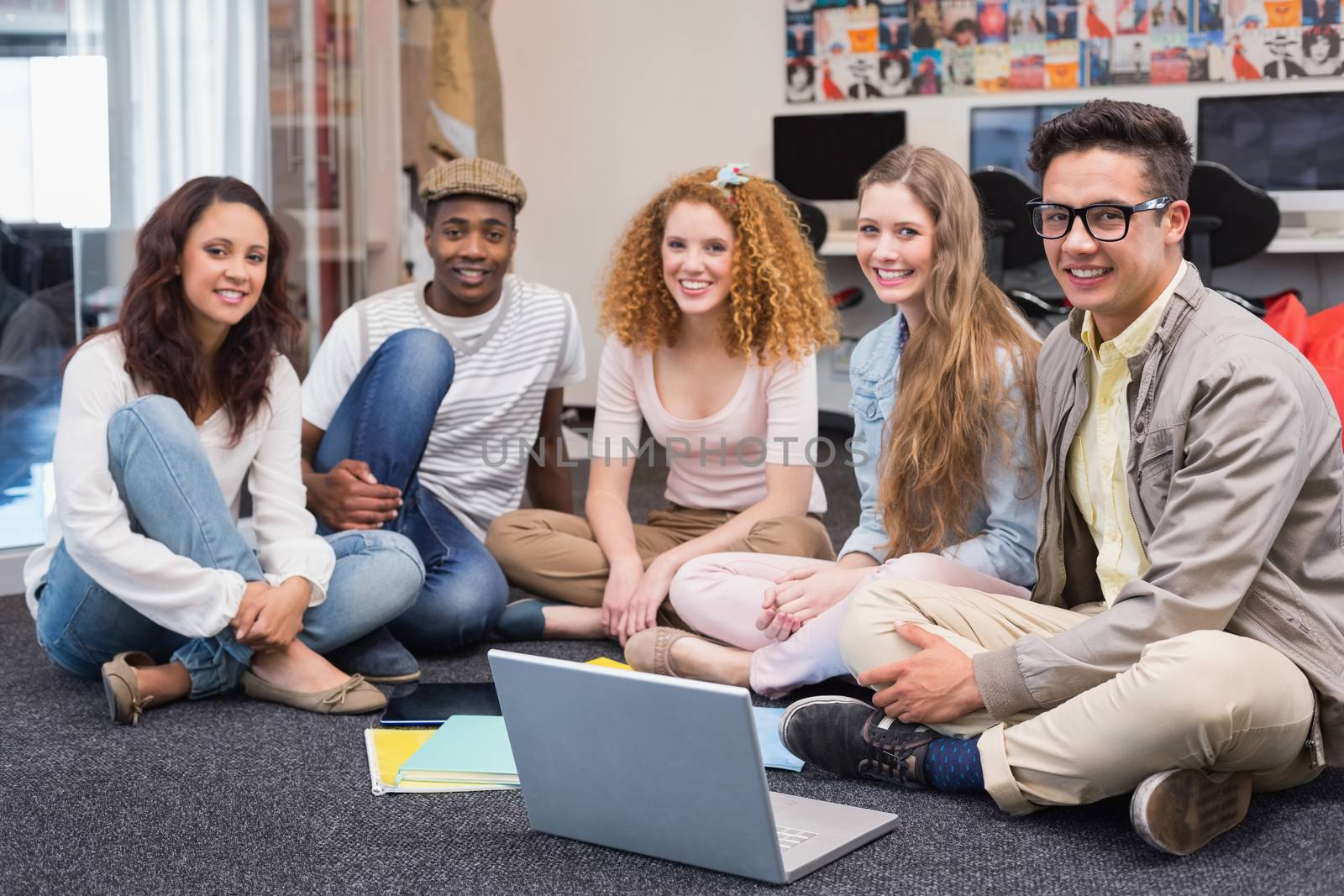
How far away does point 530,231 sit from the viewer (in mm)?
5676

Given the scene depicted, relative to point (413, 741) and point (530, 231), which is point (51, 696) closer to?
point (413, 741)

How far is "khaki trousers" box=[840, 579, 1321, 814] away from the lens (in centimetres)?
134

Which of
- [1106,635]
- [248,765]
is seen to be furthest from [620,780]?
[248,765]

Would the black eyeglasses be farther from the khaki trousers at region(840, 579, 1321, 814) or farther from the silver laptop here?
the silver laptop

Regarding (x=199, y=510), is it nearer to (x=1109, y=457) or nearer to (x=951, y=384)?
(x=951, y=384)

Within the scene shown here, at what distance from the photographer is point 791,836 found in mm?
1403

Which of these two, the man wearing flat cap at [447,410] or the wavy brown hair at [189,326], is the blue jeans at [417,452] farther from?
the wavy brown hair at [189,326]

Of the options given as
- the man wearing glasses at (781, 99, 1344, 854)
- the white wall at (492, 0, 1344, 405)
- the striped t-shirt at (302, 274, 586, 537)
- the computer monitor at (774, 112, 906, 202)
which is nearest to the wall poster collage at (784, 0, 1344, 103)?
the white wall at (492, 0, 1344, 405)

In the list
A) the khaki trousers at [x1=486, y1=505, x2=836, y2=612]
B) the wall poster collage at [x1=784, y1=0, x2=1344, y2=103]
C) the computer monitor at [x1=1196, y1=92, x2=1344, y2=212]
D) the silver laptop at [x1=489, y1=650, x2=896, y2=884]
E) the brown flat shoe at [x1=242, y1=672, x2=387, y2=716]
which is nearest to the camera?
the silver laptop at [x1=489, y1=650, x2=896, y2=884]

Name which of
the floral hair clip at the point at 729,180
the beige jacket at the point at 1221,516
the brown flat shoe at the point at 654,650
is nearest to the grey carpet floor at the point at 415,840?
the beige jacket at the point at 1221,516

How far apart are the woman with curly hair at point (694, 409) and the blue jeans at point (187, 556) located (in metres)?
0.32

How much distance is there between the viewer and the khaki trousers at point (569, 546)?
7.59 feet

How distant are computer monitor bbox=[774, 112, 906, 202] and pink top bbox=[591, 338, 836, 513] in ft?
9.35

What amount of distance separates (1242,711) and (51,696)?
1659mm
